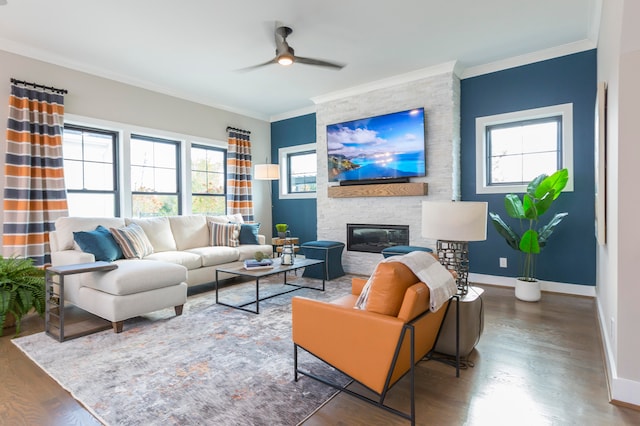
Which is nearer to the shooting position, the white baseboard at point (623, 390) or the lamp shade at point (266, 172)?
the white baseboard at point (623, 390)

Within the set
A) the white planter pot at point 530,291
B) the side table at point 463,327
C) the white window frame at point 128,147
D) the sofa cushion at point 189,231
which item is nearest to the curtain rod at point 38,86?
the white window frame at point 128,147

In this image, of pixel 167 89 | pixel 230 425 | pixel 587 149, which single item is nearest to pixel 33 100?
pixel 167 89

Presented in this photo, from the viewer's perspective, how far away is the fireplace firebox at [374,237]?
17.2 feet

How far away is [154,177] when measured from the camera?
5484mm

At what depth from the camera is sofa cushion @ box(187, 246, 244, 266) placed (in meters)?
4.62

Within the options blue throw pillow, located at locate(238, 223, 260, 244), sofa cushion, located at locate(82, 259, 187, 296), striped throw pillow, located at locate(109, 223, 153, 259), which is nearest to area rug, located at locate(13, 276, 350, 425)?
sofa cushion, located at locate(82, 259, 187, 296)

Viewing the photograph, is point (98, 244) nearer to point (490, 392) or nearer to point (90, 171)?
point (90, 171)

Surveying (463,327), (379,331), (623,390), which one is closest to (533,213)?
(463,327)

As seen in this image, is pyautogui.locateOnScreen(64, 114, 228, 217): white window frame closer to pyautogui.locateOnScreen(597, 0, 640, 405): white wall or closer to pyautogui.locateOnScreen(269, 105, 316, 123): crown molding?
pyautogui.locateOnScreen(269, 105, 316, 123): crown molding

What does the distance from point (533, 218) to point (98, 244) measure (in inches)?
190

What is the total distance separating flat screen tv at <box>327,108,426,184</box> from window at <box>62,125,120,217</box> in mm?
3309

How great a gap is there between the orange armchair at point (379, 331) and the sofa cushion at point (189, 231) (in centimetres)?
354

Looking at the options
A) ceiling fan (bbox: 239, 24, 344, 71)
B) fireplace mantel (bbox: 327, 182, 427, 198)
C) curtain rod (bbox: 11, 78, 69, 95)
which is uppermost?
ceiling fan (bbox: 239, 24, 344, 71)

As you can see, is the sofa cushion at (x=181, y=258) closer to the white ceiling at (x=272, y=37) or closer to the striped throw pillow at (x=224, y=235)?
the striped throw pillow at (x=224, y=235)
